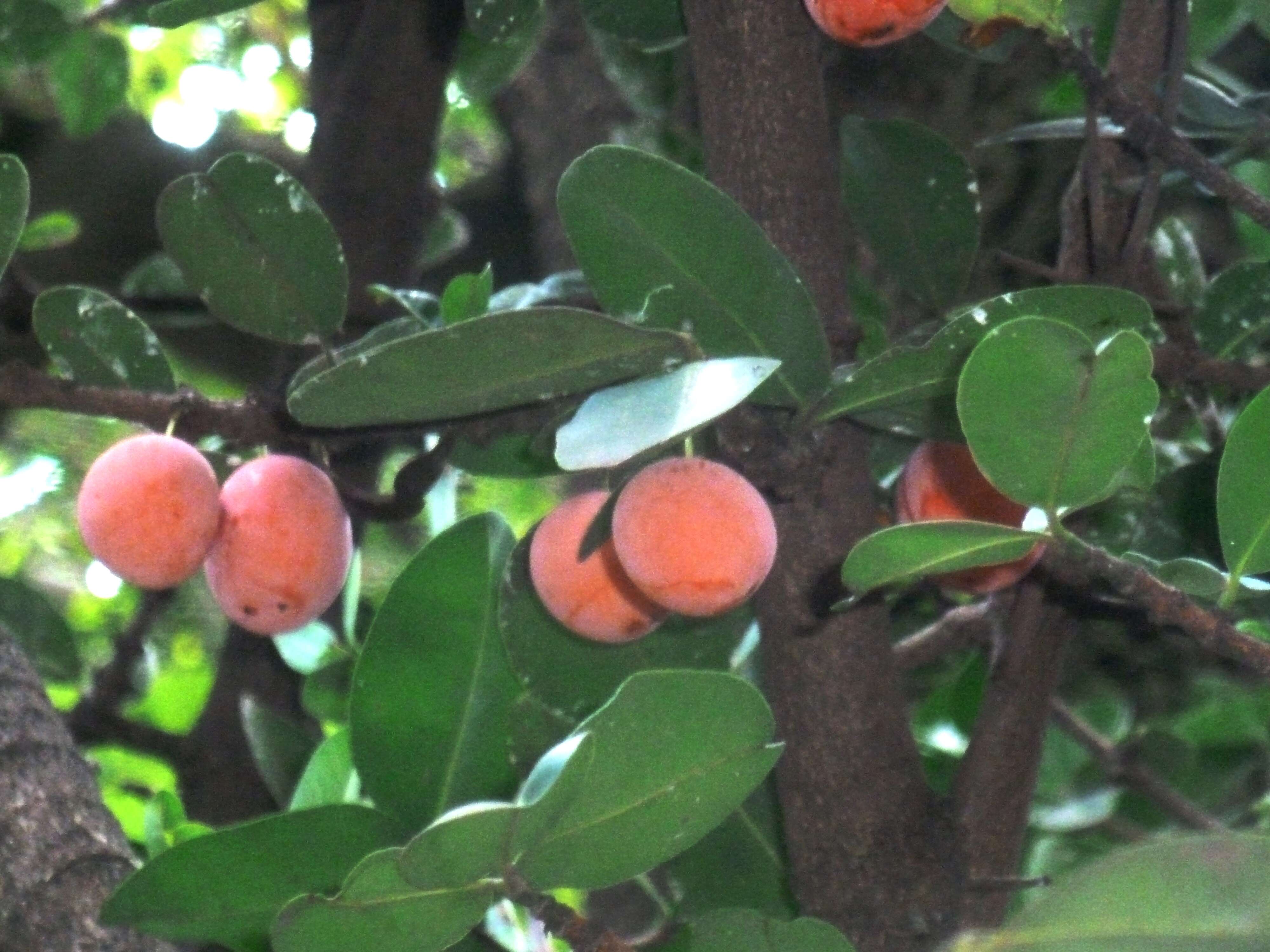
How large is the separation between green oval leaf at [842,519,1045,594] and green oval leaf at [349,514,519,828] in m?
0.19

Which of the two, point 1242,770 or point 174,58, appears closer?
point 1242,770

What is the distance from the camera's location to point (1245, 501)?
48 cm

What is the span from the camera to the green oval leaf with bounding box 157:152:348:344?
0.66 m

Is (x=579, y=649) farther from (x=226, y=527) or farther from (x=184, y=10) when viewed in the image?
(x=184, y=10)

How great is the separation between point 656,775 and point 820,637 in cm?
19

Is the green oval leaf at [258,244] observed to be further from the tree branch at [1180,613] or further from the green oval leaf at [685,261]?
the tree branch at [1180,613]

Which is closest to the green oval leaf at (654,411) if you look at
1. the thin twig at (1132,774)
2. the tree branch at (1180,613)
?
the tree branch at (1180,613)

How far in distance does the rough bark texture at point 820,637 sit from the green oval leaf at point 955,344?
3.2 inches

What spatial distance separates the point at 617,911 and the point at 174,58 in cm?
148

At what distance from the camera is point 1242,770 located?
108cm

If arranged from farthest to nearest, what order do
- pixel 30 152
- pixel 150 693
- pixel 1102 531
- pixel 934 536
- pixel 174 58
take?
pixel 174 58 → pixel 150 693 → pixel 30 152 → pixel 1102 531 → pixel 934 536

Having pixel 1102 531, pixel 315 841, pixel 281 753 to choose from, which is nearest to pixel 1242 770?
pixel 1102 531

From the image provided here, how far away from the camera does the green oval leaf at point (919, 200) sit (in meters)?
0.76

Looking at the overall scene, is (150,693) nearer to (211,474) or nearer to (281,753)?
(281,753)
